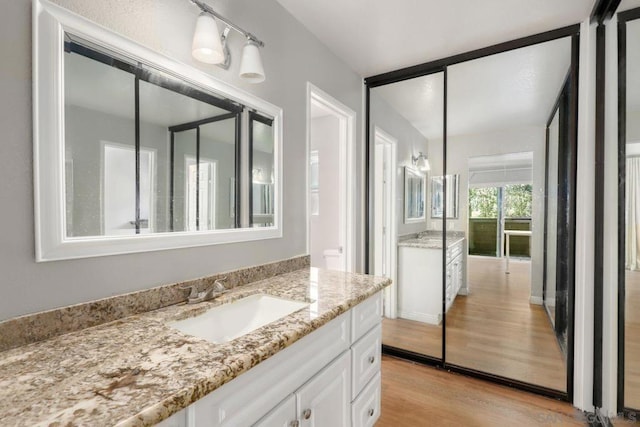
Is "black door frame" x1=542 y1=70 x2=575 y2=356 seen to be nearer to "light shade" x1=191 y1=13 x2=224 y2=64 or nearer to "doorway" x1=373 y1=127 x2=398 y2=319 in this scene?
"doorway" x1=373 y1=127 x2=398 y2=319

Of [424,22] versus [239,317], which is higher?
[424,22]

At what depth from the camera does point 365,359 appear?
58.6 inches

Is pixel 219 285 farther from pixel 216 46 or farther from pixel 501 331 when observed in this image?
pixel 501 331

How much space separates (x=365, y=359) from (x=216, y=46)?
157 centimetres

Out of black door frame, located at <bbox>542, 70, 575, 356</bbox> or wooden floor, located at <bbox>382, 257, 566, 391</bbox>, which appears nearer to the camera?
black door frame, located at <bbox>542, 70, 575, 356</bbox>

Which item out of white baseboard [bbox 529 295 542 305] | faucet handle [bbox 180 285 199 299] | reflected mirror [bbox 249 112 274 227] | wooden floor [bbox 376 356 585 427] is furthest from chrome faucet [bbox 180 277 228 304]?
white baseboard [bbox 529 295 542 305]

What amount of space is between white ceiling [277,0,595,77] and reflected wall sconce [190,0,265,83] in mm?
591

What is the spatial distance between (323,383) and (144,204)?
96 cm

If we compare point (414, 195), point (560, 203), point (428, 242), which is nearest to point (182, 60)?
point (414, 195)

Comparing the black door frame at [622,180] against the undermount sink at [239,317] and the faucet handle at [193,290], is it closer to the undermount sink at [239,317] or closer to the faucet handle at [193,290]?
the undermount sink at [239,317]

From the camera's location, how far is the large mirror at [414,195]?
2.73 meters

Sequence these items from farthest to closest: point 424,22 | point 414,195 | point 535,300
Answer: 1. point 414,195
2. point 535,300
3. point 424,22

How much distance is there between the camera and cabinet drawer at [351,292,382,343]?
1.37 metres

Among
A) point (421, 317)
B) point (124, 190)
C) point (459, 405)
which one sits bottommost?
point (459, 405)
